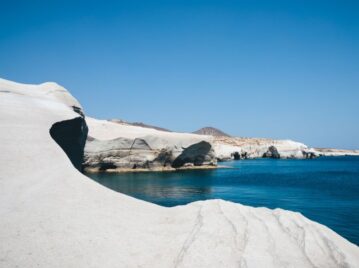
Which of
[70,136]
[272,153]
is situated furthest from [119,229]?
[272,153]

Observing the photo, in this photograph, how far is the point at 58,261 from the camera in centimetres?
593

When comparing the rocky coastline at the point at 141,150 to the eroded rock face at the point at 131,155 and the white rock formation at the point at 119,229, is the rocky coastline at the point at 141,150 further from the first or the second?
the white rock formation at the point at 119,229

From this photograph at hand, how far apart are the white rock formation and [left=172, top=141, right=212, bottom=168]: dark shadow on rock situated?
53352 millimetres

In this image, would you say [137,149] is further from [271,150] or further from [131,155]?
[271,150]

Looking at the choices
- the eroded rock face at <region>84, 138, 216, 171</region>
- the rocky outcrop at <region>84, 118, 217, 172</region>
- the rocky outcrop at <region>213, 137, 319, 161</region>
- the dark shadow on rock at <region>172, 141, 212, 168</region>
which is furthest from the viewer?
the rocky outcrop at <region>213, 137, 319, 161</region>

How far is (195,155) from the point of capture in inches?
2625

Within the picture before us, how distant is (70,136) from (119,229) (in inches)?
457

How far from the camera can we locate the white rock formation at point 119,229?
6.38 m

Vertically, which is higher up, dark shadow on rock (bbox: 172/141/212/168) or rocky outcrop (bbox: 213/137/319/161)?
rocky outcrop (bbox: 213/137/319/161)

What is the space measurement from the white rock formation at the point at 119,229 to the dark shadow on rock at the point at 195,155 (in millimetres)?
53352

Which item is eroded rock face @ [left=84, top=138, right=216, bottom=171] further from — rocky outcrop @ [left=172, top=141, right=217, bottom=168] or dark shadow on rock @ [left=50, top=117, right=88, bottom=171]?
dark shadow on rock @ [left=50, top=117, right=88, bottom=171]

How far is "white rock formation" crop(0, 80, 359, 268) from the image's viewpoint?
20.9 ft

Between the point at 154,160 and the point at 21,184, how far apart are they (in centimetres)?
5334

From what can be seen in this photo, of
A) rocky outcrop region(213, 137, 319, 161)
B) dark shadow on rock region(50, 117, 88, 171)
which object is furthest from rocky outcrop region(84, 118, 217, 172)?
rocky outcrop region(213, 137, 319, 161)
